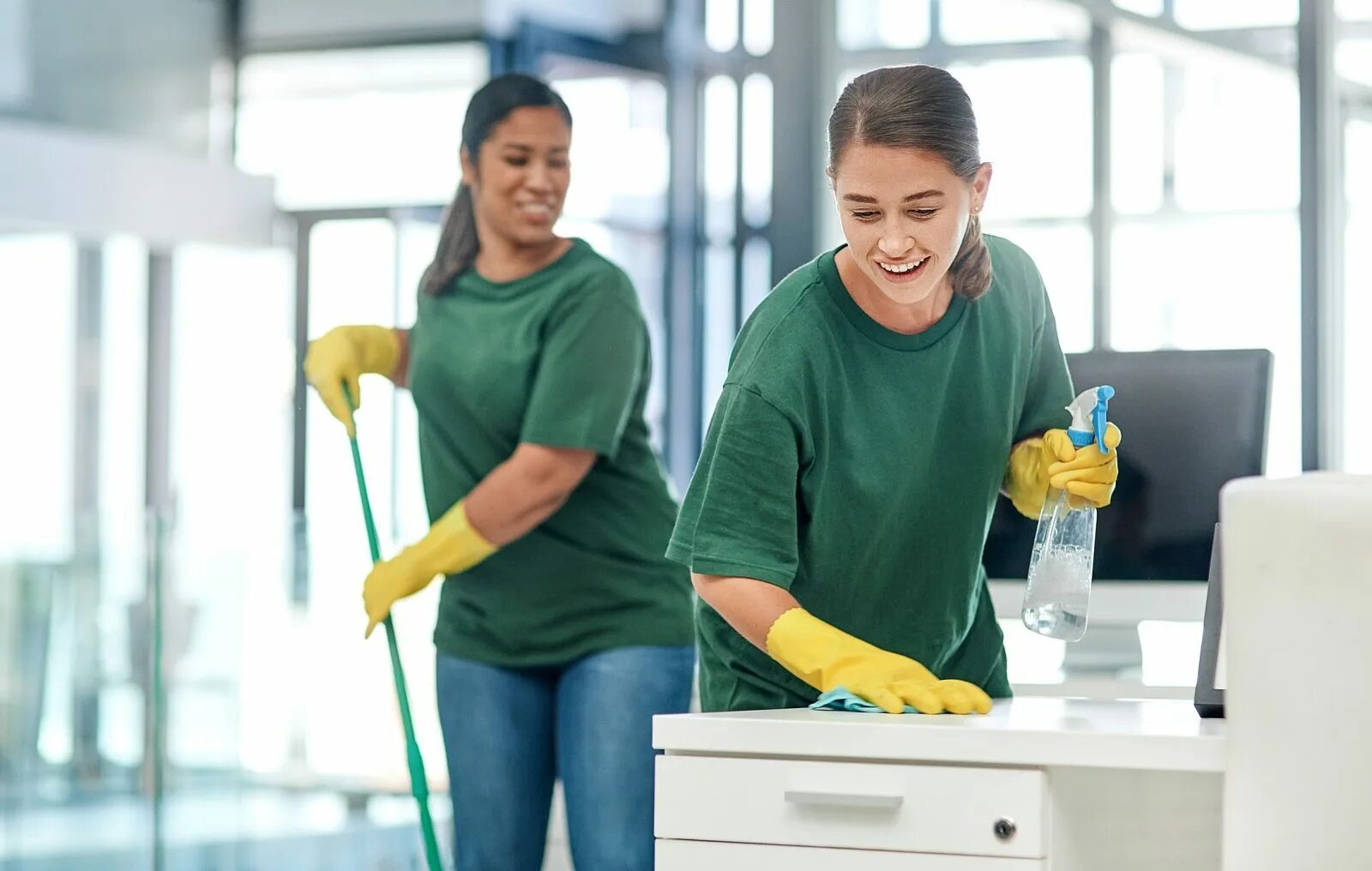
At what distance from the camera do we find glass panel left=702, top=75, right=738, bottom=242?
5477 mm

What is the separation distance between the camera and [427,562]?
7.09ft

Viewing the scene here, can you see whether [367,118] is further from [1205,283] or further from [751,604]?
[751,604]

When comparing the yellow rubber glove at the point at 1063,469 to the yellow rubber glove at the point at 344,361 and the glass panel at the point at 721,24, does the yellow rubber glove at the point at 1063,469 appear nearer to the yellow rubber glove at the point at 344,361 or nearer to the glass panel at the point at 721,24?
the yellow rubber glove at the point at 344,361

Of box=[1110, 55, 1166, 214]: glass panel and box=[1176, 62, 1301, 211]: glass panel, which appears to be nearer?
box=[1176, 62, 1301, 211]: glass panel

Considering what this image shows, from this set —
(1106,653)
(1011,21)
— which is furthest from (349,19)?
(1106,653)

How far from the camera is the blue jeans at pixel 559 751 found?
198 cm

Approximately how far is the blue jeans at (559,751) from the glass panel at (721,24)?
3.65 metres

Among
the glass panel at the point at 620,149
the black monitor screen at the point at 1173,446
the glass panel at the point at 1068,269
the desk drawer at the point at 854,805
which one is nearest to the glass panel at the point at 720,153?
the glass panel at the point at 620,149

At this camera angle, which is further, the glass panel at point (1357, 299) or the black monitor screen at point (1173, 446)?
the glass panel at point (1357, 299)

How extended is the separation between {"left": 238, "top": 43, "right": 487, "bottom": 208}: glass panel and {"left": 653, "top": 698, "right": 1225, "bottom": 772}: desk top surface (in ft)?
9.95

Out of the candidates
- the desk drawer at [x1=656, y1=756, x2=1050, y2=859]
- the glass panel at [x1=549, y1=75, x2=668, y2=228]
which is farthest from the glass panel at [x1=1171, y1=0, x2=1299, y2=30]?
the desk drawer at [x1=656, y1=756, x2=1050, y2=859]

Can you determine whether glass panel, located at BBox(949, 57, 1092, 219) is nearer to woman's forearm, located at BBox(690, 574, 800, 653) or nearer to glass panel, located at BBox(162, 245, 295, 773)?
glass panel, located at BBox(162, 245, 295, 773)

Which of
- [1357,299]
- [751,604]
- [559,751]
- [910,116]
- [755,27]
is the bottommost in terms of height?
[559,751]

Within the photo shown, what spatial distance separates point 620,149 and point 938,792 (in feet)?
15.1
